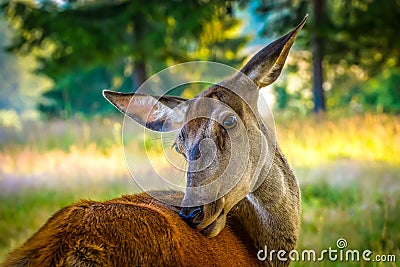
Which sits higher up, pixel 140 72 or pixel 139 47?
pixel 139 47

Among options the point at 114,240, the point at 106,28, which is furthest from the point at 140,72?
the point at 114,240

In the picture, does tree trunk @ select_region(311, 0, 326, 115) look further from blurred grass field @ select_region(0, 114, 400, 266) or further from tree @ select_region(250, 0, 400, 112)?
blurred grass field @ select_region(0, 114, 400, 266)

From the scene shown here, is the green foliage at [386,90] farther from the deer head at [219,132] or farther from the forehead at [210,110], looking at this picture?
the forehead at [210,110]

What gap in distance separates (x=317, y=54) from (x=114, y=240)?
12015 mm

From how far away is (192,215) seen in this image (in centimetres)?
251

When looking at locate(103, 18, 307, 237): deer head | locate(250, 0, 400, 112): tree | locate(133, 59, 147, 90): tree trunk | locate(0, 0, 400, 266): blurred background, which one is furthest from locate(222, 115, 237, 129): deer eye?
locate(250, 0, 400, 112): tree

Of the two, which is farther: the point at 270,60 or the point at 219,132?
the point at 270,60

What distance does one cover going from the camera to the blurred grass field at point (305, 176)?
5.24 meters

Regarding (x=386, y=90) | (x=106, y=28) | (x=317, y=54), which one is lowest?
(x=386, y=90)

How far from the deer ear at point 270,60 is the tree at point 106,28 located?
24.3 feet

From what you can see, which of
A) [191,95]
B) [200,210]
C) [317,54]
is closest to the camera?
[200,210]

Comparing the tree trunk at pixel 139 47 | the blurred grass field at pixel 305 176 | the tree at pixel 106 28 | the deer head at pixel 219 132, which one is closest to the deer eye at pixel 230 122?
the deer head at pixel 219 132

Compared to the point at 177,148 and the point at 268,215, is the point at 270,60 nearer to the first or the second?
the point at 177,148

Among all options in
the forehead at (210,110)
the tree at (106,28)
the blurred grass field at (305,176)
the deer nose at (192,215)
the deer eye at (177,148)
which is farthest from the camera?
the tree at (106,28)
